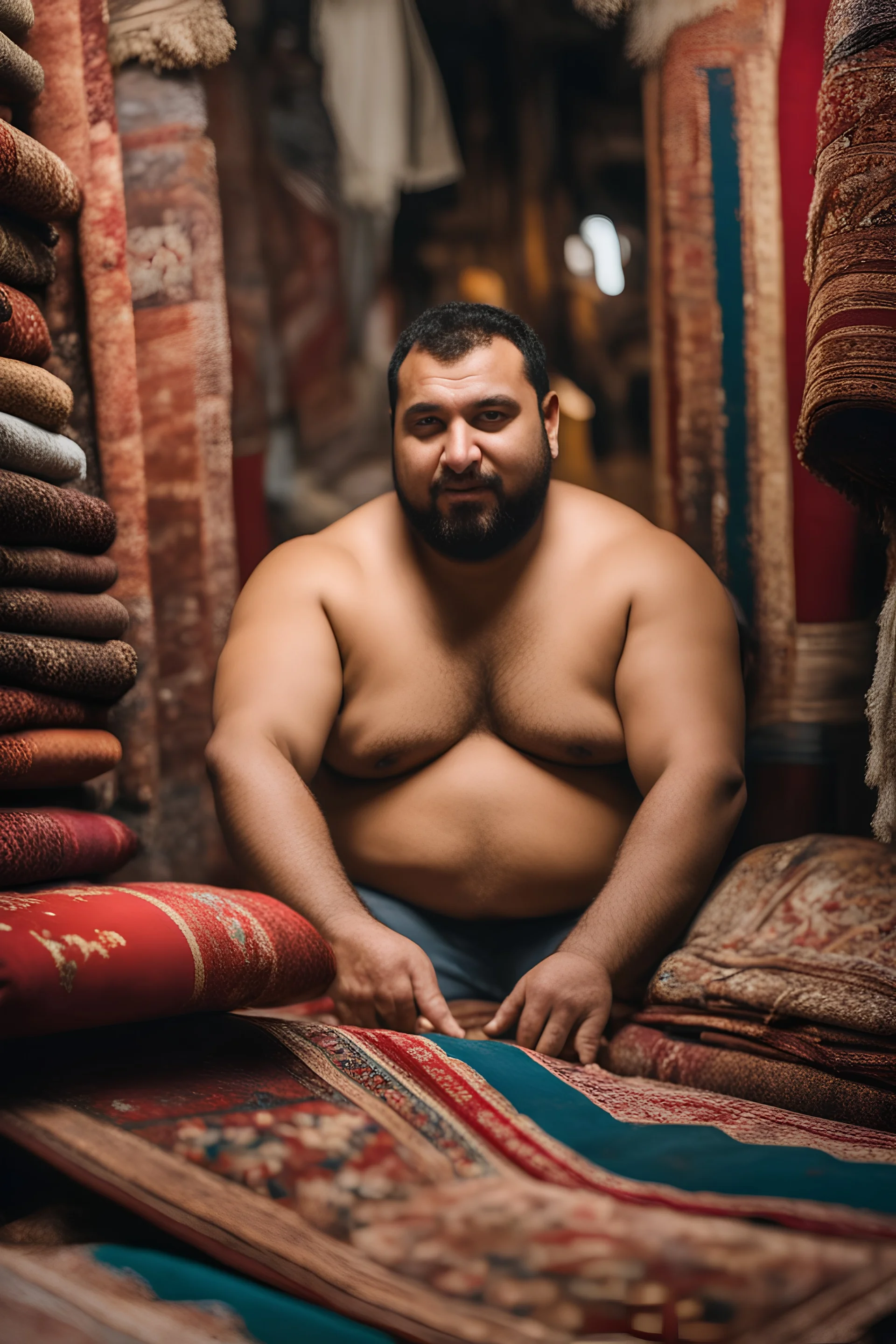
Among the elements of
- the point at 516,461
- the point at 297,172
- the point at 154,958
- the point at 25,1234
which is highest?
the point at 297,172

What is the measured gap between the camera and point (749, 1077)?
131 cm

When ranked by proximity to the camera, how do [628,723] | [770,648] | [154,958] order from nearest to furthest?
[154,958], [628,723], [770,648]

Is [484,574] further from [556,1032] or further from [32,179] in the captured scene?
[32,179]

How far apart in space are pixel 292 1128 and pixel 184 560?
112cm

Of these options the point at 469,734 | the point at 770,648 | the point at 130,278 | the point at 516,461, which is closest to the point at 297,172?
the point at 130,278

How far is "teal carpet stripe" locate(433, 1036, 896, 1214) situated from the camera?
0.90 m

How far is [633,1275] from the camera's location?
76cm

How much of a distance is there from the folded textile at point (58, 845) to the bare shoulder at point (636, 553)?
820 millimetres

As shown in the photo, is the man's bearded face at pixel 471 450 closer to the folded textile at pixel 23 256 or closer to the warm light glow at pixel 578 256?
the warm light glow at pixel 578 256

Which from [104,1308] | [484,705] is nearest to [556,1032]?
[484,705]

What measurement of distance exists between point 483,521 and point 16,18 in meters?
0.99

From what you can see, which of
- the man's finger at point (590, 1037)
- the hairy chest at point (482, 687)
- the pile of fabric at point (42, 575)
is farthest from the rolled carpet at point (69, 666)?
the man's finger at point (590, 1037)

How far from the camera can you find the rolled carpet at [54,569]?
1.30 m

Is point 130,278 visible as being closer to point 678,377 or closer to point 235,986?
point 678,377
